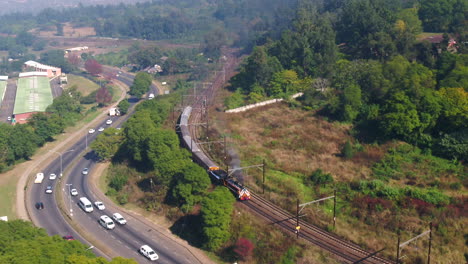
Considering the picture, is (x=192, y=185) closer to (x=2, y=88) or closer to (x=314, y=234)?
(x=314, y=234)

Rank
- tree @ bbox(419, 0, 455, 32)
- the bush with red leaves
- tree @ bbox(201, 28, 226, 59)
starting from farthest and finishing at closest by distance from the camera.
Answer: tree @ bbox(201, 28, 226, 59) → tree @ bbox(419, 0, 455, 32) → the bush with red leaves

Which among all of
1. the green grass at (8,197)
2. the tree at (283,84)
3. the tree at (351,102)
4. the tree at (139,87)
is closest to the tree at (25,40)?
the tree at (139,87)

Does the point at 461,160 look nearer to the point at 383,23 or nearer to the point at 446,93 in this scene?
the point at 446,93

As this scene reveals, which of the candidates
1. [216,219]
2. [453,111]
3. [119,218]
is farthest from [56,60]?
[453,111]

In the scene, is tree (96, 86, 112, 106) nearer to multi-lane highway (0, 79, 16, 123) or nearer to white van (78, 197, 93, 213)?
multi-lane highway (0, 79, 16, 123)

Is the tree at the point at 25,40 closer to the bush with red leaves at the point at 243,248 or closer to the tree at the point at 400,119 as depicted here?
the tree at the point at 400,119

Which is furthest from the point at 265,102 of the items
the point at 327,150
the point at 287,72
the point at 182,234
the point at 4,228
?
the point at 4,228

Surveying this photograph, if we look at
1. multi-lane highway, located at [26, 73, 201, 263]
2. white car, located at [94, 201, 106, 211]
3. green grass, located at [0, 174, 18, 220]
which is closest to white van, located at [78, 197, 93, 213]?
multi-lane highway, located at [26, 73, 201, 263]
